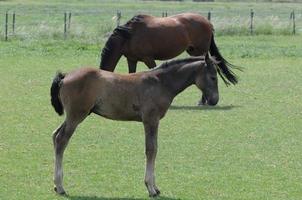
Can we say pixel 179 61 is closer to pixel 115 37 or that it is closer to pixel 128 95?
pixel 128 95

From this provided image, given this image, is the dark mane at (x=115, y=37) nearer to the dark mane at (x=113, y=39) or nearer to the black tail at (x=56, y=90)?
the dark mane at (x=113, y=39)

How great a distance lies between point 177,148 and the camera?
13.0 metres

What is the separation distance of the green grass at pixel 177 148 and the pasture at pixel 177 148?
0.02 meters

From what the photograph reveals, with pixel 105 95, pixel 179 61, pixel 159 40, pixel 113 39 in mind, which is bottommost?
pixel 159 40

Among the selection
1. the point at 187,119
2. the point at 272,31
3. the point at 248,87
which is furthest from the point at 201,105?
the point at 272,31

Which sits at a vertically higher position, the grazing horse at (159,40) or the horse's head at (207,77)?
the horse's head at (207,77)

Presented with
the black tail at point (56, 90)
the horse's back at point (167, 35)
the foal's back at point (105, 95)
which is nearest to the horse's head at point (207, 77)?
the foal's back at point (105, 95)

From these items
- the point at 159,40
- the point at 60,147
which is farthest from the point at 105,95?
the point at 159,40

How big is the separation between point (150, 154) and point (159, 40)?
369 inches

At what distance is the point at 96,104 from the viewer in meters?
9.90

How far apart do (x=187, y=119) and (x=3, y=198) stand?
699cm

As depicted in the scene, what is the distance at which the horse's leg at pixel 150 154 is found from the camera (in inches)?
384

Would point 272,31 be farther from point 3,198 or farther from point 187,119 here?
point 3,198

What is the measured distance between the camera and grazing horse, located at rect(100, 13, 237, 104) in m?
17.8
